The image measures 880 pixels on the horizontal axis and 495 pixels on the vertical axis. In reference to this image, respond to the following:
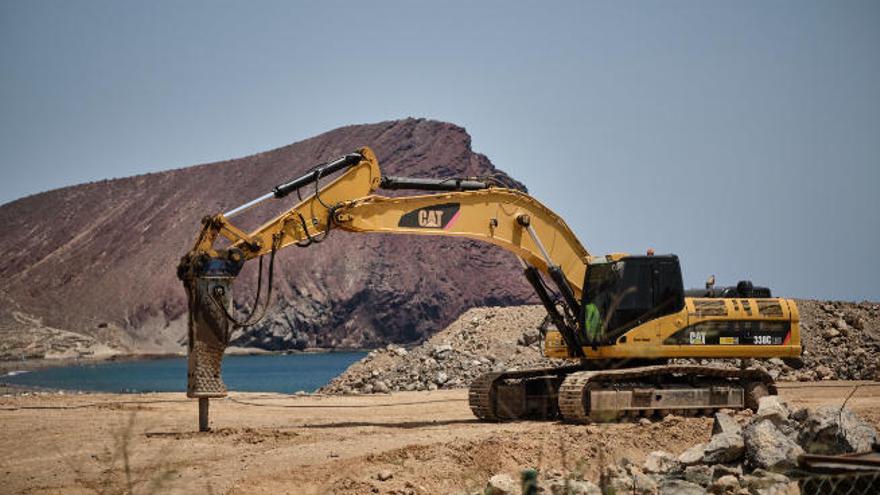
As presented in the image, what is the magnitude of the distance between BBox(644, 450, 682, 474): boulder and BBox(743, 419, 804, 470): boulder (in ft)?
2.73

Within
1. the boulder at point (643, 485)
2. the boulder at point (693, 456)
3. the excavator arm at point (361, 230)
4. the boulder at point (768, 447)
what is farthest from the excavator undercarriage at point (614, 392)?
the boulder at point (643, 485)

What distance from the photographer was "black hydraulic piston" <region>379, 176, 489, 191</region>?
1739 cm

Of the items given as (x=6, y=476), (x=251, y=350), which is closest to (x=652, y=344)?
(x=6, y=476)

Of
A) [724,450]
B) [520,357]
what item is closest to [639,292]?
[724,450]

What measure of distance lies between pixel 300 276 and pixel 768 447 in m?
134

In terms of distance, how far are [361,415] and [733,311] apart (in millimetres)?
7724

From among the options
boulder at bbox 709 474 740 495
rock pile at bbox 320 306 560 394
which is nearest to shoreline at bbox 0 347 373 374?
rock pile at bbox 320 306 560 394

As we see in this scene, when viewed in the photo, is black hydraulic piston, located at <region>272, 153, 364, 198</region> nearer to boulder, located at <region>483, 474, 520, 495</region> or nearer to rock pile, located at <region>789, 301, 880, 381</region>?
boulder, located at <region>483, 474, 520, 495</region>

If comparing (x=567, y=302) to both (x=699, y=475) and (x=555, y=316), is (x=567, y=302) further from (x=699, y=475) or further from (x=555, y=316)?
(x=699, y=475)

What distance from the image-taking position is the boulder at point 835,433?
11617 millimetres

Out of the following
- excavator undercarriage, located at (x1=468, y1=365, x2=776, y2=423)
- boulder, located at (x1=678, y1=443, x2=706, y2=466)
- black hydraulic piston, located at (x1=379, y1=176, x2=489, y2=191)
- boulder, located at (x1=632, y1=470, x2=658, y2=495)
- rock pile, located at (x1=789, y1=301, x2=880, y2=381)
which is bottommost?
boulder, located at (x1=632, y1=470, x2=658, y2=495)

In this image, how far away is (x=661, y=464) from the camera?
13.1m

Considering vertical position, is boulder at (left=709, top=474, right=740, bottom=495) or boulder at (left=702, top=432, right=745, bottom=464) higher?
boulder at (left=702, top=432, right=745, bottom=464)

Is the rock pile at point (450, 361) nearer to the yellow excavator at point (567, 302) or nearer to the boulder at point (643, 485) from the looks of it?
the yellow excavator at point (567, 302)
